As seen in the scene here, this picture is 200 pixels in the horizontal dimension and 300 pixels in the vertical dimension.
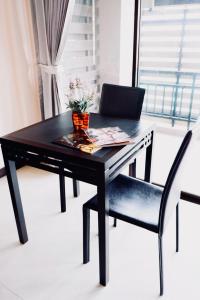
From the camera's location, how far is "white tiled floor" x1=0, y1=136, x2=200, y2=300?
141cm

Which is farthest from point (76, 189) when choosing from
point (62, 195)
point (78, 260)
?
point (78, 260)

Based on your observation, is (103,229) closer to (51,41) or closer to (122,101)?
(122,101)

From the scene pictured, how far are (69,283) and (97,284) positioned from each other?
0.16 metres

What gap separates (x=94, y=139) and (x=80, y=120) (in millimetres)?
171

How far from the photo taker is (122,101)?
1.96 meters

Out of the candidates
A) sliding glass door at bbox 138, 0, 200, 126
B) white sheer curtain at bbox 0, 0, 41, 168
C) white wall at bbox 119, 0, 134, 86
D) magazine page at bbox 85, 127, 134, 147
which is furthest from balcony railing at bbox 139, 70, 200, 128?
magazine page at bbox 85, 127, 134, 147

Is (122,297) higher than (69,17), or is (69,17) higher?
(69,17)

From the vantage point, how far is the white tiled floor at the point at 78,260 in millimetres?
1409

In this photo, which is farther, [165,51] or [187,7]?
[165,51]

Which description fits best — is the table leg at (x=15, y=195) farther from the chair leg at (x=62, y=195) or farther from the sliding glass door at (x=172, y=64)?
the sliding glass door at (x=172, y=64)

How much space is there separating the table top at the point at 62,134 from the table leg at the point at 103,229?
174 millimetres

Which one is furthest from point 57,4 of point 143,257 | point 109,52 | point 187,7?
point 143,257

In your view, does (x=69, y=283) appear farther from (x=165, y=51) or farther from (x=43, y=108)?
(x=165, y=51)

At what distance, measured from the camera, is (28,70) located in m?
2.46
